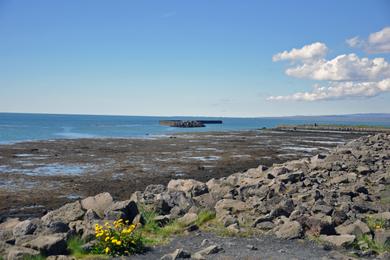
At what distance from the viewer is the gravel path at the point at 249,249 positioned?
28.2 ft

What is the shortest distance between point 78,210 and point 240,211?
195 inches

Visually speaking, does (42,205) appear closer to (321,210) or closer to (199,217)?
(199,217)

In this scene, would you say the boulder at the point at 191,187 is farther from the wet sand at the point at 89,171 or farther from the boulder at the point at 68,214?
the boulder at the point at 68,214

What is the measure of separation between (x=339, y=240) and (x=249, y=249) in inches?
87.5

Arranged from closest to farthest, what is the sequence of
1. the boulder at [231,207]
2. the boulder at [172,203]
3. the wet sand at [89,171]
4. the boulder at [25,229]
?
1. the boulder at [25,229]
2. the boulder at [231,207]
3. the boulder at [172,203]
4. the wet sand at [89,171]

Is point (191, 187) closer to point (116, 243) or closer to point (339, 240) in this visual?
point (339, 240)

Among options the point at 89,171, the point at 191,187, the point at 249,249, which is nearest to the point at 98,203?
the point at 191,187

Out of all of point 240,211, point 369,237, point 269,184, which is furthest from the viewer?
point 269,184

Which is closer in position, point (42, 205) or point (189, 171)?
point (42, 205)

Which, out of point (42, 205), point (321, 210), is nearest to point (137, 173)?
point (42, 205)

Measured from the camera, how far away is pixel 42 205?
57.7 ft

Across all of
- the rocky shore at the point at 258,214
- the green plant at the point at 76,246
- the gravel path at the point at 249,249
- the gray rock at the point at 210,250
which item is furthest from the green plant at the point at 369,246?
the green plant at the point at 76,246

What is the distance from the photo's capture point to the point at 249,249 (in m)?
9.06

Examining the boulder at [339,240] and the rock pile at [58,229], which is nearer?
the rock pile at [58,229]
